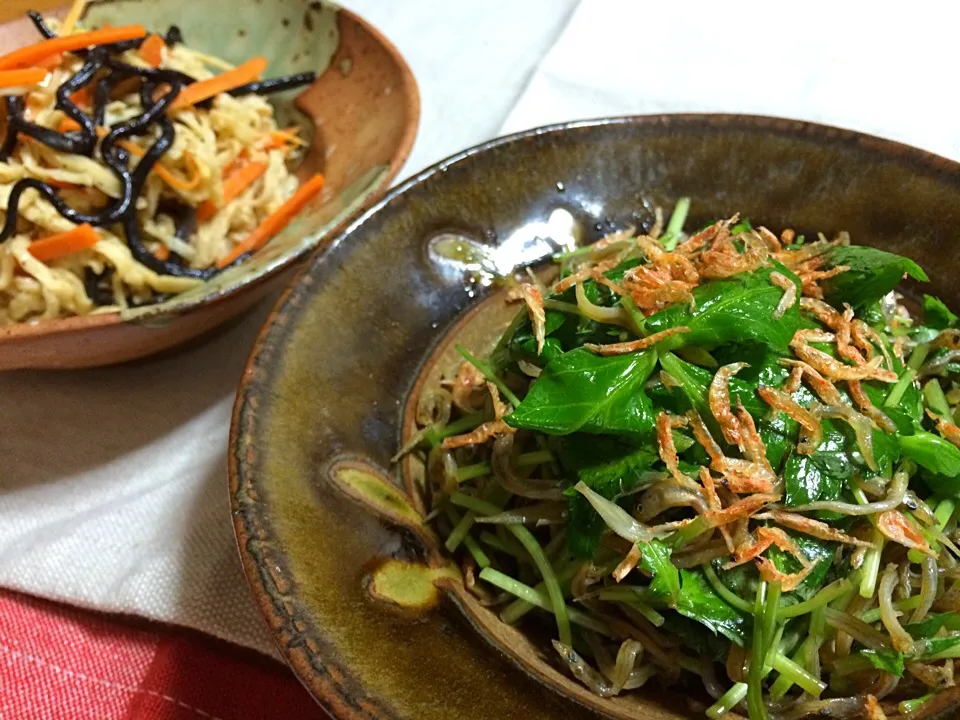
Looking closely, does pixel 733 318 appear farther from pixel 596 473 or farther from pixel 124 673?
pixel 124 673

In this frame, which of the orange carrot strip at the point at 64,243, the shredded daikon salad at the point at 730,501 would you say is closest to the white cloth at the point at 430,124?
the orange carrot strip at the point at 64,243

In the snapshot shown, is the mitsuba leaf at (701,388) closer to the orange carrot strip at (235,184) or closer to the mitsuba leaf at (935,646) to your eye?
the mitsuba leaf at (935,646)

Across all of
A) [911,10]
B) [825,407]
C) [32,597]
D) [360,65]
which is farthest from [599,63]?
[32,597]

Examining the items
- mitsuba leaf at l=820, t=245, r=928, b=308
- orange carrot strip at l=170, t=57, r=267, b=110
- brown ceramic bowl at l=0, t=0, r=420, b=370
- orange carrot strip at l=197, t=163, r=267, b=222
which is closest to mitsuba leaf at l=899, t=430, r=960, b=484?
mitsuba leaf at l=820, t=245, r=928, b=308

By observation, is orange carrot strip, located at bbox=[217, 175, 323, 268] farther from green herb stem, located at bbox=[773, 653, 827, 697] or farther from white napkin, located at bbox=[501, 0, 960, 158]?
green herb stem, located at bbox=[773, 653, 827, 697]

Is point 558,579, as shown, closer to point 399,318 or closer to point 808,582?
point 808,582

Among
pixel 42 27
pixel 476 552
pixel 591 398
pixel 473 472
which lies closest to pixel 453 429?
pixel 473 472
